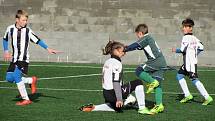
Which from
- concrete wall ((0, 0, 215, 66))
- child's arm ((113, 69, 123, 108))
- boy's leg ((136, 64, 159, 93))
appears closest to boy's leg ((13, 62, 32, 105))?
child's arm ((113, 69, 123, 108))

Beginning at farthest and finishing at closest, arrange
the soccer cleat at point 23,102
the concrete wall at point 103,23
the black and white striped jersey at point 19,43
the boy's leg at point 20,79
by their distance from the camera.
Answer: the concrete wall at point 103,23 → the black and white striped jersey at point 19,43 → the boy's leg at point 20,79 → the soccer cleat at point 23,102

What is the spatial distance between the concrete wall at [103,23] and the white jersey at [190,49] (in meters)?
9.55

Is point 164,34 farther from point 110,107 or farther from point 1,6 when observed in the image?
point 110,107

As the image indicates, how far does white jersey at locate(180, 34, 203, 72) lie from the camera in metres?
10.9

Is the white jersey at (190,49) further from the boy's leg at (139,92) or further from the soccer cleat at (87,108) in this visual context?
the soccer cleat at (87,108)

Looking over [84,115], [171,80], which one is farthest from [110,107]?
[171,80]

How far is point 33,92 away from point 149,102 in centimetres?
223

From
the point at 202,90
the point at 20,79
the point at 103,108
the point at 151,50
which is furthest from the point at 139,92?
the point at 20,79

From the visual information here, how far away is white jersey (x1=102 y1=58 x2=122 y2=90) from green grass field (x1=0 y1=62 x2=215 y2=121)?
0.49m

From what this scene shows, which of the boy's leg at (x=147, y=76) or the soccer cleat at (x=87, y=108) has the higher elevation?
the boy's leg at (x=147, y=76)

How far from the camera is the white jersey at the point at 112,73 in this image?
29.3ft

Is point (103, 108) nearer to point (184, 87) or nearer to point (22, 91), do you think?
point (22, 91)

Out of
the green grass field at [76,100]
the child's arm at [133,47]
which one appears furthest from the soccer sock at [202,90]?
the child's arm at [133,47]

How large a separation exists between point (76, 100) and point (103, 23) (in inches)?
411
